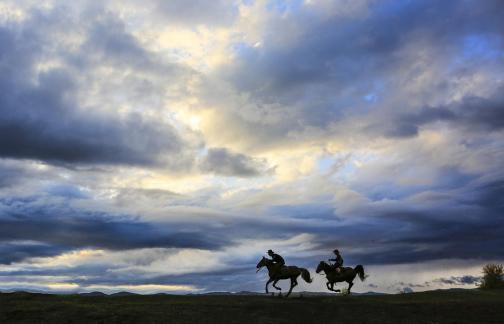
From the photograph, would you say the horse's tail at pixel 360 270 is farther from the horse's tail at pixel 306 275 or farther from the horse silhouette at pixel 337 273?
the horse's tail at pixel 306 275

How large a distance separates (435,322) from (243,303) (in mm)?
9415

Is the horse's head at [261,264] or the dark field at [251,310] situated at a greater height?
the horse's head at [261,264]

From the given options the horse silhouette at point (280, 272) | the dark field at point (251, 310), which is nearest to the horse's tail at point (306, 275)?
the horse silhouette at point (280, 272)

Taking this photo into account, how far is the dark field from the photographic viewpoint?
2423 cm

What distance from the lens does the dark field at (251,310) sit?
24.2 meters

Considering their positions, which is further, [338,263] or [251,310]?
[338,263]

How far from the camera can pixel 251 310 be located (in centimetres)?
2575

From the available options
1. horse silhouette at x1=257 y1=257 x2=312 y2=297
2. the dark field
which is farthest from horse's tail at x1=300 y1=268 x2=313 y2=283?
the dark field

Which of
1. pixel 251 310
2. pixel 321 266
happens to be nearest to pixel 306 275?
pixel 321 266

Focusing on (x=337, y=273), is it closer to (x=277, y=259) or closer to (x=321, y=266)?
(x=321, y=266)

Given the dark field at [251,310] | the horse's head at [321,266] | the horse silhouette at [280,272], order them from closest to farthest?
the dark field at [251,310] < the horse silhouette at [280,272] < the horse's head at [321,266]

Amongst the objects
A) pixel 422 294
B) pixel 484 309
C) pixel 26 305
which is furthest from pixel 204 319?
pixel 422 294

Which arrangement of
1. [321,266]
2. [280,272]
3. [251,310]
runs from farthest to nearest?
[321,266] < [280,272] < [251,310]

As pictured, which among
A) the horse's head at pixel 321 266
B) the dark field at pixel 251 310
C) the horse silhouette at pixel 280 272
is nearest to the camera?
the dark field at pixel 251 310
